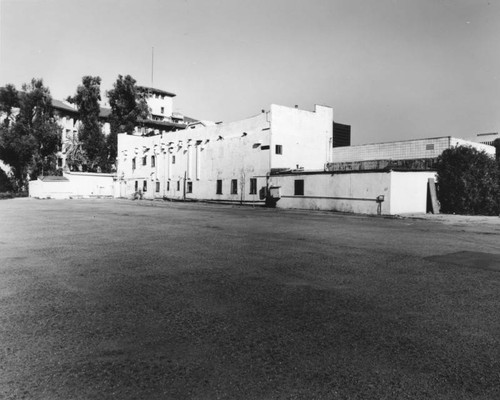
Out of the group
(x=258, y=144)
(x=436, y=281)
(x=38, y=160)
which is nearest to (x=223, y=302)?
(x=436, y=281)

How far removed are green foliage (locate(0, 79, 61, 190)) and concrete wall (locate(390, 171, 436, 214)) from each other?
4901 cm

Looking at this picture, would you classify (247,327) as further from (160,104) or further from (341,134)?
(160,104)

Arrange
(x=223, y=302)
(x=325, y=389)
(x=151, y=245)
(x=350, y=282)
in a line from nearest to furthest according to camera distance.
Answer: (x=325, y=389), (x=223, y=302), (x=350, y=282), (x=151, y=245)

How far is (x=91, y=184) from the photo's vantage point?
57656 mm

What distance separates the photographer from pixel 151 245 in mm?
9648

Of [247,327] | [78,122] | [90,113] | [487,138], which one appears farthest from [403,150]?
[78,122]

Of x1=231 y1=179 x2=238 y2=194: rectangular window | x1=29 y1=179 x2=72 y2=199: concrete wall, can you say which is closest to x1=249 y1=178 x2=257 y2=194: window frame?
x1=231 y1=179 x2=238 y2=194: rectangular window

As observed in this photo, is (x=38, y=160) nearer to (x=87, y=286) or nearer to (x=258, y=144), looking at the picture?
(x=258, y=144)

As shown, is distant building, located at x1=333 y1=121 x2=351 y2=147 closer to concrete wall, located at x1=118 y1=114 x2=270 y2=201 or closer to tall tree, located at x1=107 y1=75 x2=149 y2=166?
concrete wall, located at x1=118 y1=114 x2=270 y2=201

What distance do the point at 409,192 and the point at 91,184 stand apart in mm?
47396

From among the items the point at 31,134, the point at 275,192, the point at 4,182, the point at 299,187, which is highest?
the point at 31,134

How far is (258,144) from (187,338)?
106ft

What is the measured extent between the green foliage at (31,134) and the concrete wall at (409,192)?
161 ft

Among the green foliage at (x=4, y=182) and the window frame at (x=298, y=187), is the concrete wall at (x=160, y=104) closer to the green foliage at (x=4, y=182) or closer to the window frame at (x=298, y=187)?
the green foliage at (x=4, y=182)
